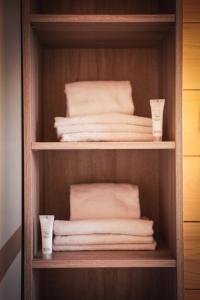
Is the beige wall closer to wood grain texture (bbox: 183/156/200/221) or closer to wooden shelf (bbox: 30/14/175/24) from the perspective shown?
wooden shelf (bbox: 30/14/175/24)

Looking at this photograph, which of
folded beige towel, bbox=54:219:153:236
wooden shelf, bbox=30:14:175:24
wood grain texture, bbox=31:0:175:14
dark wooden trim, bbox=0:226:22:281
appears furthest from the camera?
wood grain texture, bbox=31:0:175:14

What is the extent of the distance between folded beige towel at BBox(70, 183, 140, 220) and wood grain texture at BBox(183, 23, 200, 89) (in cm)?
43

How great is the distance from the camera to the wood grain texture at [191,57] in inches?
57.2

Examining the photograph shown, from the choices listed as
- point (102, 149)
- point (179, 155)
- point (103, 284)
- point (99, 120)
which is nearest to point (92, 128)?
point (99, 120)

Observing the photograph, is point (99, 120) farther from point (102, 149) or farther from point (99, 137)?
point (102, 149)

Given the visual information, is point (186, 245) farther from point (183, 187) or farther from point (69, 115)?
point (69, 115)

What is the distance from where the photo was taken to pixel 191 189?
147cm

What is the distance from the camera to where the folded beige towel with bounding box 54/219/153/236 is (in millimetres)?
1524

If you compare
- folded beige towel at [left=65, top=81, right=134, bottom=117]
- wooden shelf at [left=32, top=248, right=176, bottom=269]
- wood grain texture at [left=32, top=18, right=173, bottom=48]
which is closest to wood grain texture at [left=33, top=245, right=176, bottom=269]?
wooden shelf at [left=32, top=248, right=176, bottom=269]

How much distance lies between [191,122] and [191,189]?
0.68ft

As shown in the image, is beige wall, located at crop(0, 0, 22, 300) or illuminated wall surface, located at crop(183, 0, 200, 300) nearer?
beige wall, located at crop(0, 0, 22, 300)

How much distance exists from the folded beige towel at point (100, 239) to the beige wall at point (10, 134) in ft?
0.54

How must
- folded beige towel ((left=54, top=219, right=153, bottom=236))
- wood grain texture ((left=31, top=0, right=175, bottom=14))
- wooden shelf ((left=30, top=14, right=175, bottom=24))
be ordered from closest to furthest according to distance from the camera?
wooden shelf ((left=30, top=14, right=175, bottom=24))
folded beige towel ((left=54, top=219, right=153, bottom=236))
wood grain texture ((left=31, top=0, right=175, bottom=14))

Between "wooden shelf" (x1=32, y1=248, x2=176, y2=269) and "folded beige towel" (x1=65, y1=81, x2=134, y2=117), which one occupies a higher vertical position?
"folded beige towel" (x1=65, y1=81, x2=134, y2=117)
